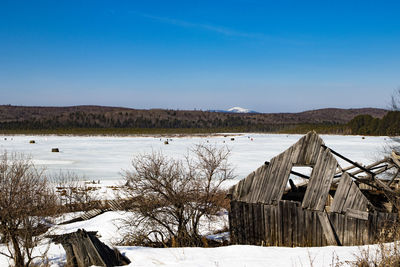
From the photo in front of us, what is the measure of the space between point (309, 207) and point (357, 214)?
1.28m

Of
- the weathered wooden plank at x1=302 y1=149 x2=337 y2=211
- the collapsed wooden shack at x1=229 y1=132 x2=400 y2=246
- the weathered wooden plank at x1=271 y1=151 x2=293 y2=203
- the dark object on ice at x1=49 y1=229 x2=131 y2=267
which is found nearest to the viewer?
the dark object on ice at x1=49 y1=229 x2=131 y2=267

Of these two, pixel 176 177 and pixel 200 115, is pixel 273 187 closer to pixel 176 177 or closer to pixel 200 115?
pixel 176 177

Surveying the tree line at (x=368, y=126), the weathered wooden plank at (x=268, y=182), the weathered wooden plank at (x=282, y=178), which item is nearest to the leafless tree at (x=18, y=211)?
the weathered wooden plank at (x=268, y=182)

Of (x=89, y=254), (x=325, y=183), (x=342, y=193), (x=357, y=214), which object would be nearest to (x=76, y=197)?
(x=89, y=254)

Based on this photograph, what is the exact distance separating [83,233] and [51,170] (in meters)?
23.6

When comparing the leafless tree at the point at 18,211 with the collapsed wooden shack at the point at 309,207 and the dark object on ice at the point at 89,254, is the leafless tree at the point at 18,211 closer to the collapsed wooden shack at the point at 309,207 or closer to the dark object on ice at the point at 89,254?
the dark object on ice at the point at 89,254

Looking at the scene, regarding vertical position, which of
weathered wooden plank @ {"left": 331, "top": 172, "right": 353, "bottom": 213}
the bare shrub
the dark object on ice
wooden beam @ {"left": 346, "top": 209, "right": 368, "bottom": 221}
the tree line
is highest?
the tree line

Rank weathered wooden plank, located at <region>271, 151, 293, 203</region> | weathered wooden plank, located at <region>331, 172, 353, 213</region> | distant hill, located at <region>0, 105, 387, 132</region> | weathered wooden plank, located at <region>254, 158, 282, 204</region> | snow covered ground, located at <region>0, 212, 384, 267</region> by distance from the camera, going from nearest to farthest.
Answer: snow covered ground, located at <region>0, 212, 384, 267</region> < weathered wooden plank, located at <region>331, 172, 353, 213</region> < weathered wooden plank, located at <region>271, 151, 293, 203</region> < weathered wooden plank, located at <region>254, 158, 282, 204</region> < distant hill, located at <region>0, 105, 387, 132</region>

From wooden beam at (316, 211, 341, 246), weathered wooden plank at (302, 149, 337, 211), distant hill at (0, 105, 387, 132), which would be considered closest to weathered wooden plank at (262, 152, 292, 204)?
weathered wooden plank at (302, 149, 337, 211)

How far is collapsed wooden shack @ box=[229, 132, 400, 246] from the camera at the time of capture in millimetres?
9148

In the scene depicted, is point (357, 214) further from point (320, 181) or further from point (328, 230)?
point (320, 181)

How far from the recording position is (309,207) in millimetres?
9859

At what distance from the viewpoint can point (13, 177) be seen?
403 inches

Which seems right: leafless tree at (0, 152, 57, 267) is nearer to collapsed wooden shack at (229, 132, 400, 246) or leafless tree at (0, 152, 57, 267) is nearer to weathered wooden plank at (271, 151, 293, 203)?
collapsed wooden shack at (229, 132, 400, 246)
